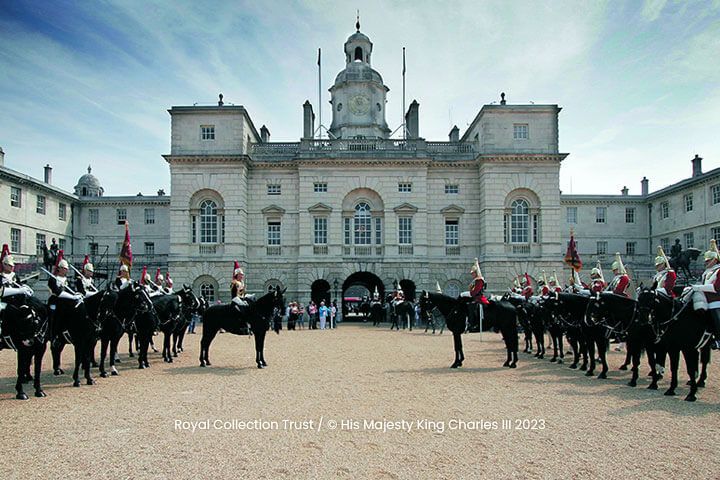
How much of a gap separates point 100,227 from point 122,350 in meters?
35.8

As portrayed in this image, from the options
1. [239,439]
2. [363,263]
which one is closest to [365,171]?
[363,263]

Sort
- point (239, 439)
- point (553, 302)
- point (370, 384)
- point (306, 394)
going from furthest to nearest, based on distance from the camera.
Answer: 1. point (553, 302)
2. point (370, 384)
3. point (306, 394)
4. point (239, 439)

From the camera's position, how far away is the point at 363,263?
37594mm

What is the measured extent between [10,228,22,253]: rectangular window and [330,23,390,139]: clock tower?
25.4 metres

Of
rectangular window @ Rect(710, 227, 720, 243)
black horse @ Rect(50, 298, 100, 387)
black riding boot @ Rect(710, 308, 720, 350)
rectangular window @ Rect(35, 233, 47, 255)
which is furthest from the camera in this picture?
rectangular window @ Rect(35, 233, 47, 255)

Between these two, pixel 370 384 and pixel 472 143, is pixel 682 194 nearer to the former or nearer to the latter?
pixel 472 143

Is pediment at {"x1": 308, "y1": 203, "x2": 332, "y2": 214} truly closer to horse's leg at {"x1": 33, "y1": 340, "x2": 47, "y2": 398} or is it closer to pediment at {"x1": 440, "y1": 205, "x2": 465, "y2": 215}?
pediment at {"x1": 440, "y1": 205, "x2": 465, "y2": 215}

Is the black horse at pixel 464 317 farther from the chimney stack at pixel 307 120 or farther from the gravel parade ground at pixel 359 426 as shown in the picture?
the chimney stack at pixel 307 120

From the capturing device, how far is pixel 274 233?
126 ft

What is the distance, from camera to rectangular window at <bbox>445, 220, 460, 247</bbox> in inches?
1513

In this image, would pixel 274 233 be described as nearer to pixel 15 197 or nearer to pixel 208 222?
pixel 208 222

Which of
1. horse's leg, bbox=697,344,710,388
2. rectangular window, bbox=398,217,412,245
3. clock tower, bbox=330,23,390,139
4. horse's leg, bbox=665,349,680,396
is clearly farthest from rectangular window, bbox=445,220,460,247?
horse's leg, bbox=665,349,680,396

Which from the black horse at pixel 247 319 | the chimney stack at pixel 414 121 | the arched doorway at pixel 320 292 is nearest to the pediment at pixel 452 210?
the chimney stack at pixel 414 121

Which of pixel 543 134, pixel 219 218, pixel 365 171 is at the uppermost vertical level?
pixel 543 134
